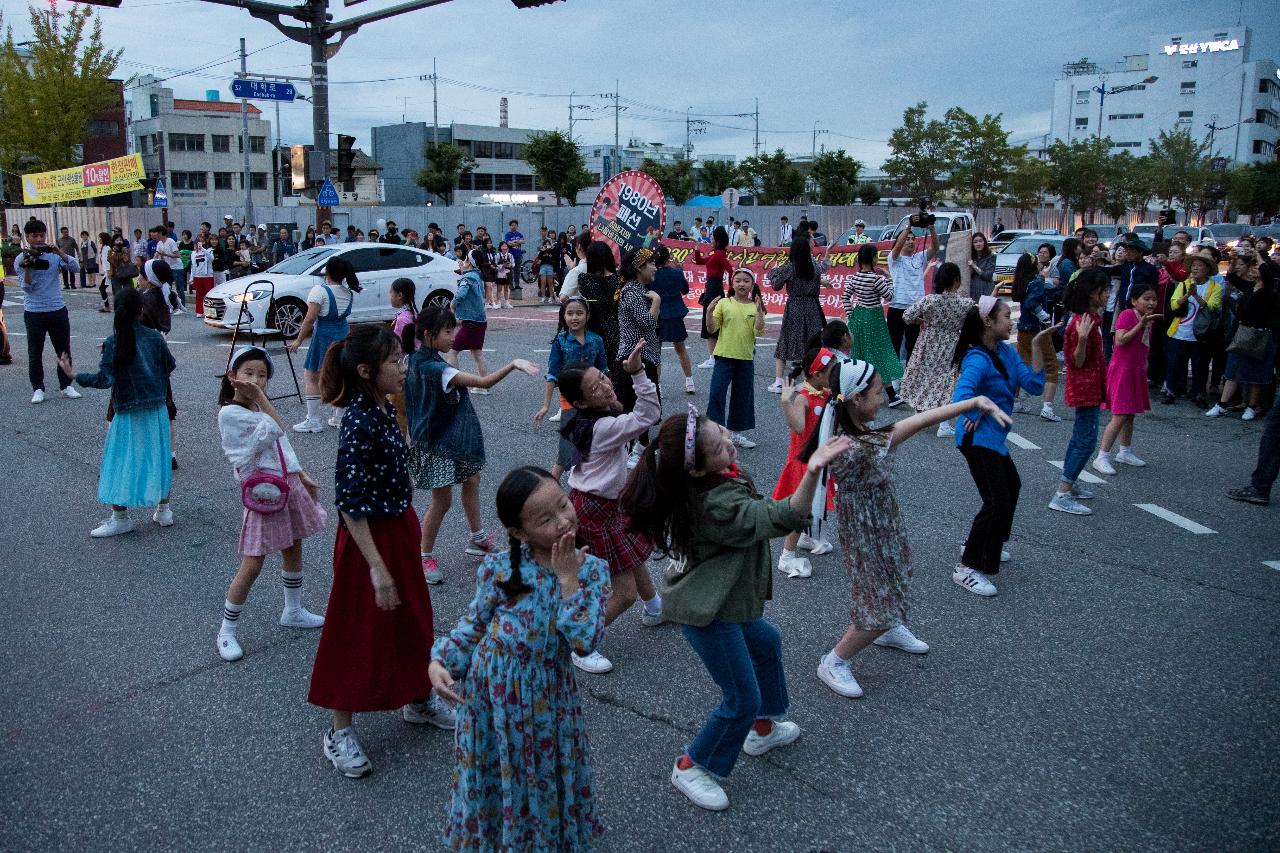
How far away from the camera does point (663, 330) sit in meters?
10.5

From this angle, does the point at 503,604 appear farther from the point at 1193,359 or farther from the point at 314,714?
the point at 1193,359

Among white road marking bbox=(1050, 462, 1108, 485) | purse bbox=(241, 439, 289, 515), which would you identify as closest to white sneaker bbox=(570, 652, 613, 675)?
purse bbox=(241, 439, 289, 515)

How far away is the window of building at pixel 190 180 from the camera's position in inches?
2630

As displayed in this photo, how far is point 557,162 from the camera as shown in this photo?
5334cm

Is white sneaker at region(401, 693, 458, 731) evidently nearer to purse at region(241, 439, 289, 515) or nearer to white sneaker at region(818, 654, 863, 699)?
purse at region(241, 439, 289, 515)

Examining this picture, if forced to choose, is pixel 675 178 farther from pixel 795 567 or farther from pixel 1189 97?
pixel 1189 97

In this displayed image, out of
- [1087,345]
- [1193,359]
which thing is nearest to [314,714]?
[1087,345]

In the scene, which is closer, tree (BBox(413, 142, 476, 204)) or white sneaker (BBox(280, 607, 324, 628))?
white sneaker (BBox(280, 607, 324, 628))

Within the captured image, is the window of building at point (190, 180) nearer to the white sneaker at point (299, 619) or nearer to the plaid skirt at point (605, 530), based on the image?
the white sneaker at point (299, 619)

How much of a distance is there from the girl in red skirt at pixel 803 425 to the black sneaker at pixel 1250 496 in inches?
140

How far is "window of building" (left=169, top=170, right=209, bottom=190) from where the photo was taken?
66812 millimetres

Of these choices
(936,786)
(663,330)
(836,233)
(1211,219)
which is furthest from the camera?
(1211,219)

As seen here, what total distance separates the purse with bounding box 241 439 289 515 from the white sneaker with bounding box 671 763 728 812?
2244 millimetres

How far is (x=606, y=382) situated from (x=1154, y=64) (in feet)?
384
